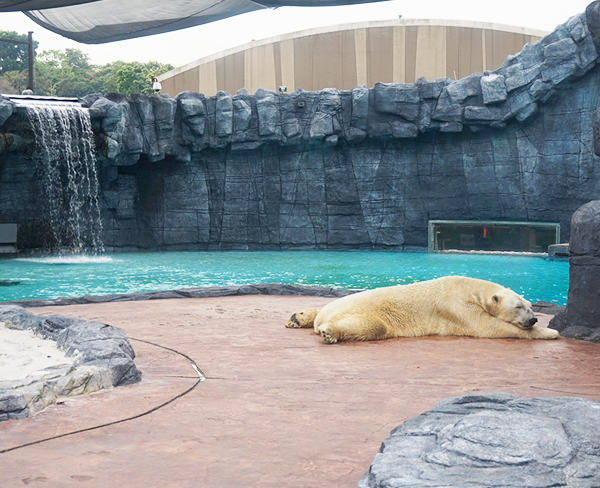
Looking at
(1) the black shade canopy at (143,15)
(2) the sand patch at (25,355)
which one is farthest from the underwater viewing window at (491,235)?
(2) the sand patch at (25,355)

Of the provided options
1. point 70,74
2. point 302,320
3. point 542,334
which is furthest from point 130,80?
point 542,334

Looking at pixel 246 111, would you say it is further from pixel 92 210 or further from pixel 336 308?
pixel 336 308

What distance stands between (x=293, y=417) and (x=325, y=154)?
1739 centimetres

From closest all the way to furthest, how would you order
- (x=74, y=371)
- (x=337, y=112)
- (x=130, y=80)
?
1. (x=74, y=371)
2. (x=337, y=112)
3. (x=130, y=80)

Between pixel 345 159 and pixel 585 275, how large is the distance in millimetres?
14987

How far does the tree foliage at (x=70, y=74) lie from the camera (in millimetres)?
36062

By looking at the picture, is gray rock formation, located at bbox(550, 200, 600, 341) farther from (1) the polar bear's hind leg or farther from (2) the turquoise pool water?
(2) the turquoise pool water

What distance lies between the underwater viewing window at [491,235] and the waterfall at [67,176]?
1008 cm

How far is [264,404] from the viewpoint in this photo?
116 inches

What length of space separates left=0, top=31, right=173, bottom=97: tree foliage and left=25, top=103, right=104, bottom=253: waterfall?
47.0ft

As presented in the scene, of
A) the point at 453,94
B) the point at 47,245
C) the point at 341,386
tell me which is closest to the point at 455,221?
the point at 453,94

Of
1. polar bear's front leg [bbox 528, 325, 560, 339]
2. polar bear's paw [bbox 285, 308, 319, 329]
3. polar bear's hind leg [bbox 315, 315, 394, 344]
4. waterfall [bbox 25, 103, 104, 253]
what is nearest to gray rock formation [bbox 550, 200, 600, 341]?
polar bear's front leg [bbox 528, 325, 560, 339]

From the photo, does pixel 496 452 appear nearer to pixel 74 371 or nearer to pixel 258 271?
pixel 74 371

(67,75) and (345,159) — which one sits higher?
(67,75)
